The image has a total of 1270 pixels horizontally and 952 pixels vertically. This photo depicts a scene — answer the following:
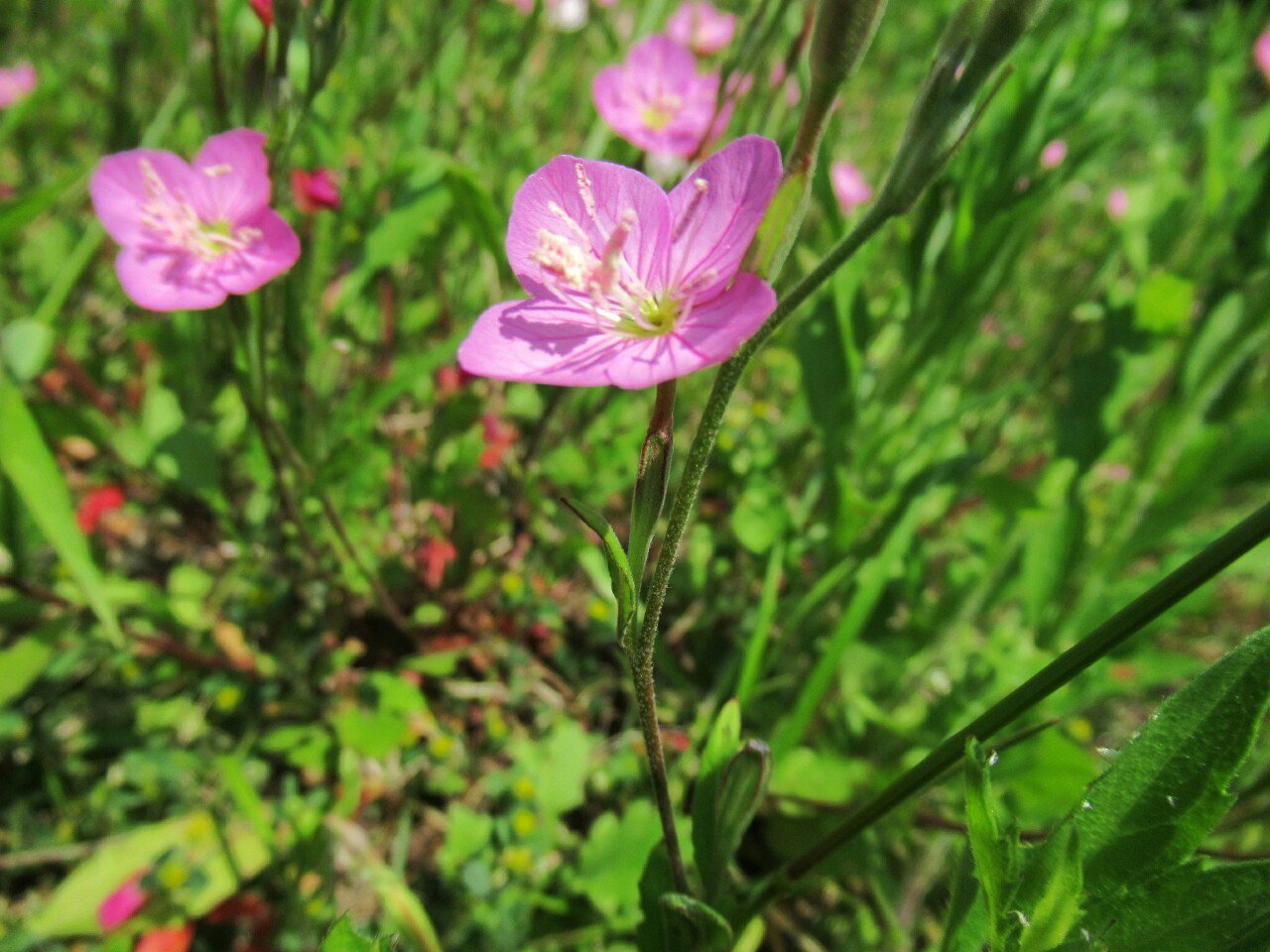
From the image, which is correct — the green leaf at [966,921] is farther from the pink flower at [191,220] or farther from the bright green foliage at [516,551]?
the pink flower at [191,220]

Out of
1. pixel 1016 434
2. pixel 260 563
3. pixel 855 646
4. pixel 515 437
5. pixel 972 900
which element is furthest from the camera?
pixel 1016 434

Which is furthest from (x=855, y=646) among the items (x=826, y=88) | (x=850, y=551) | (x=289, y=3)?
(x=289, y=3)

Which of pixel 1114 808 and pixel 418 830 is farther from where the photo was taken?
pixel 418 830

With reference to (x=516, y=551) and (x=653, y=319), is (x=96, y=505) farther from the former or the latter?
(x=653, y=319)

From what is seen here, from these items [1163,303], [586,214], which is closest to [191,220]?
[586,214]

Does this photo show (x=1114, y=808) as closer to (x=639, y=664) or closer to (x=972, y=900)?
(x=972, y=900)

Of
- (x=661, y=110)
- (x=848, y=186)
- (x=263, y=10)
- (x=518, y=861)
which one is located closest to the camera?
(x=263, y=10)
